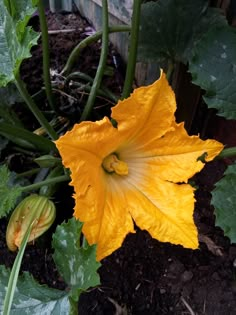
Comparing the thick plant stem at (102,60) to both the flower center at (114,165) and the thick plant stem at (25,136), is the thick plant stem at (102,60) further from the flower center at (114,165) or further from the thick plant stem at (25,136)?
the flower center at (114,165)

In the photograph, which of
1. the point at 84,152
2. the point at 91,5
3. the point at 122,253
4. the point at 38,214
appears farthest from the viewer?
the point at 91,5

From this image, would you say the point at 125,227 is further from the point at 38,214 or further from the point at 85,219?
the point at 38,214

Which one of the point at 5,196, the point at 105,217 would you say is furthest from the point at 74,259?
the point at 5,196

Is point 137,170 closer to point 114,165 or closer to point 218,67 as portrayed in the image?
point 114,165

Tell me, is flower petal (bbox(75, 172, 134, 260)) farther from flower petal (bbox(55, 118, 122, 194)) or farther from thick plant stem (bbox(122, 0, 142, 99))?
thick plant stem (bbox(122, 0, 142, 99))

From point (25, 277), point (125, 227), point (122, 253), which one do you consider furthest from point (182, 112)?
point (25, 277)
